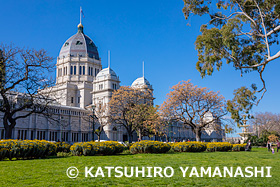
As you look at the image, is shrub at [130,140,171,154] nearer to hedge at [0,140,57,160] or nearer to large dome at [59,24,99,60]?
hedge at [0,140,57,160]

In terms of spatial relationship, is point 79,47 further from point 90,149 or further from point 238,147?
point 90,149

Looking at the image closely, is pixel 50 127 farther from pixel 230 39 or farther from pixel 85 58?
pixel 230 39

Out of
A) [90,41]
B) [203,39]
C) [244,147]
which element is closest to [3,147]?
[203,39]

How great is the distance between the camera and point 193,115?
3853cm

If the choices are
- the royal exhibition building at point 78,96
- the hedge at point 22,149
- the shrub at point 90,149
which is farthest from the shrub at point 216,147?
the royal exhibition building at point 78,96

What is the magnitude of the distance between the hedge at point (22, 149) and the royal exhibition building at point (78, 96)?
3227 centimetres

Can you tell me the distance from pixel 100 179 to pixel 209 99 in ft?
102

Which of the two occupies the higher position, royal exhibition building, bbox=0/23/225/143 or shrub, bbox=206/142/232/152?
royal exhibition building, bbox=0/23/225/143

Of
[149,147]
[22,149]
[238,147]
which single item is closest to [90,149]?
[22,149]

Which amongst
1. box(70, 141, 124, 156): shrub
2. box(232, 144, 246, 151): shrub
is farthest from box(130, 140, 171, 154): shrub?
box(232, 144, 246, 151): shrub

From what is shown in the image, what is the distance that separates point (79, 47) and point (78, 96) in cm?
1682

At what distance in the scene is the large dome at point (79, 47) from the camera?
83312mm

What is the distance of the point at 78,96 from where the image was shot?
7662 centimetres

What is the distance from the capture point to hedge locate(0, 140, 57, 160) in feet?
57.3
